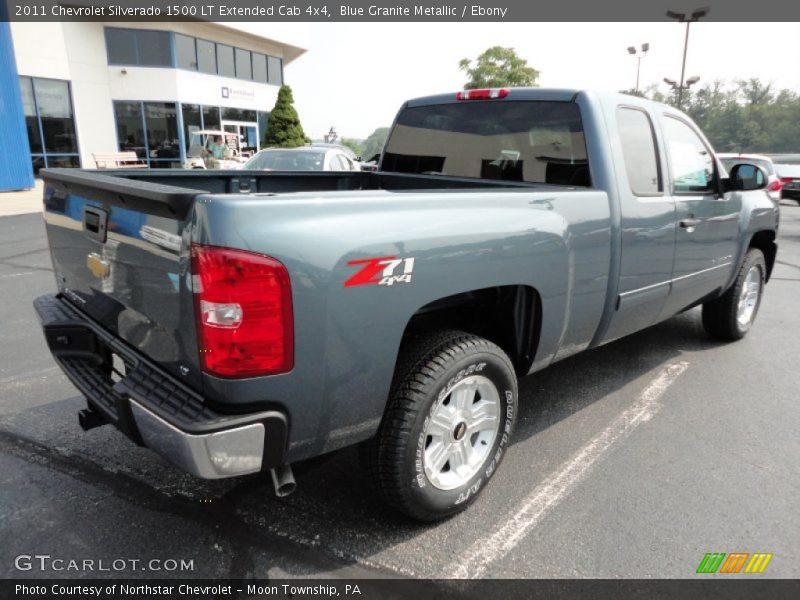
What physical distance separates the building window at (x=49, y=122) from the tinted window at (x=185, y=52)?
5202 millimetres

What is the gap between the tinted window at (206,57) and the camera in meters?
26.6

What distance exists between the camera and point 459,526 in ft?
8.45

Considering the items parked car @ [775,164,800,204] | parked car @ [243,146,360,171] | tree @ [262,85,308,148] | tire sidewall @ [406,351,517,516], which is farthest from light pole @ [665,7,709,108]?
tire sidewall @ [406,351,517,516]

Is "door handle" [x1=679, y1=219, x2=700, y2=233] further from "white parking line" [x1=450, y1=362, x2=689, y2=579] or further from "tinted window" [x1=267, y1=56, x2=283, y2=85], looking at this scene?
"tinted window" [x1=267, y1=56, x2=283, y2=85]

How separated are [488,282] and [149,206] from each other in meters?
1.37

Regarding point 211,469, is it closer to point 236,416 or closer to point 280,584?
point 236,416

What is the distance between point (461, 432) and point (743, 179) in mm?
3151

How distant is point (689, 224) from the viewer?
374 centimetres

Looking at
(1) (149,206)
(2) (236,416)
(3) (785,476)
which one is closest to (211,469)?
(2) (236,416)

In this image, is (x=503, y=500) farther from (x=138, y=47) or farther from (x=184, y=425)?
(x=138, y=47)

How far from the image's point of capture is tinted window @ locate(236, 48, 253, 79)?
2933 cm

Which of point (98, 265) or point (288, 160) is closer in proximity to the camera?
point (98, 265)

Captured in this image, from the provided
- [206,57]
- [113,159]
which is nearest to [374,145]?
[206,57]

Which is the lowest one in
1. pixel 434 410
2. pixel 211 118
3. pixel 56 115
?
pixel 434 410
